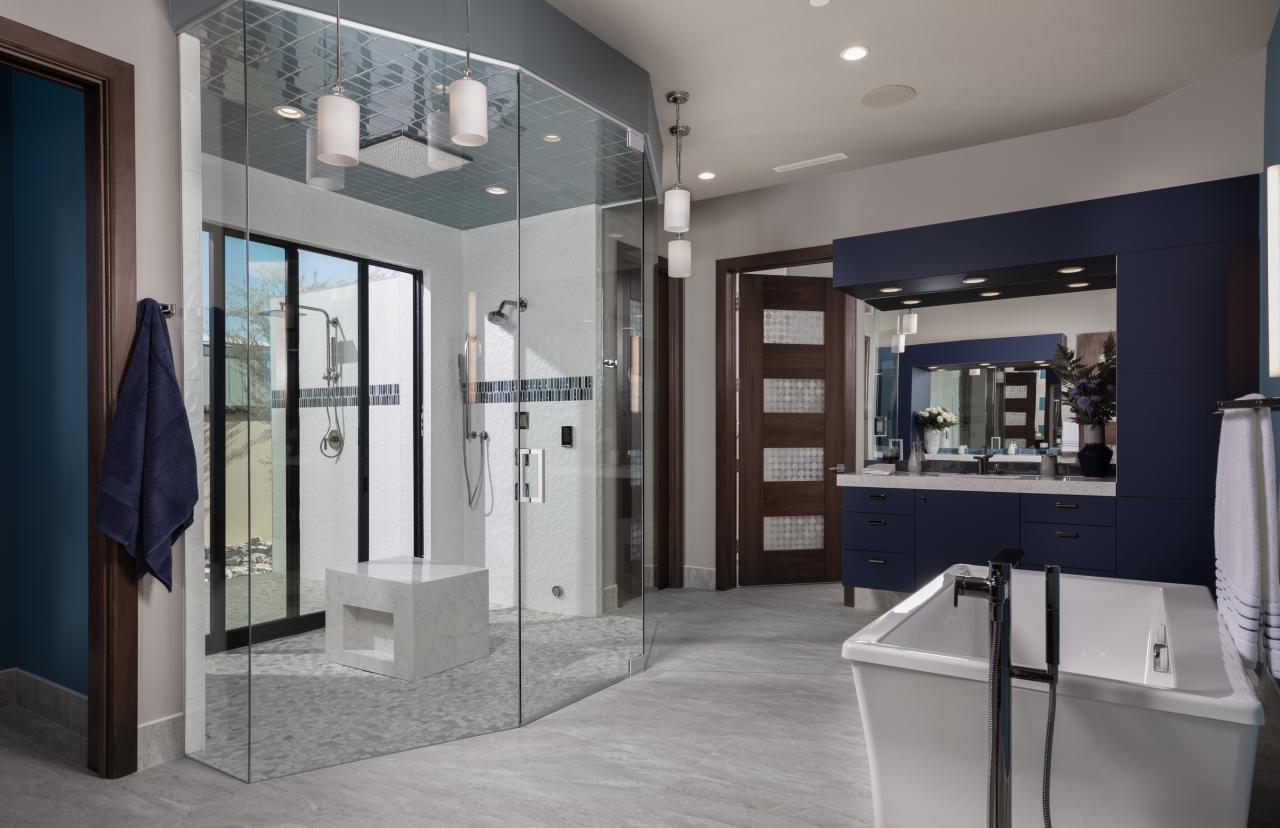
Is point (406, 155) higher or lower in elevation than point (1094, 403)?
higher

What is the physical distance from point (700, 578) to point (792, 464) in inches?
42.0

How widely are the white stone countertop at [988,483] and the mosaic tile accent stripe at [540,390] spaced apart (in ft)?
7.14

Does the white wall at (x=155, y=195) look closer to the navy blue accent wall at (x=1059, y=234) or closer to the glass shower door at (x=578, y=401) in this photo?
the glass shower door at (x=578, y=401)

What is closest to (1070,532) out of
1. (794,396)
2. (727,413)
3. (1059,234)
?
(1059,234)

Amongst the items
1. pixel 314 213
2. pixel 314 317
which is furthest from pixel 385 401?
pixel 314 213

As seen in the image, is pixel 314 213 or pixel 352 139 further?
pixel 314 213

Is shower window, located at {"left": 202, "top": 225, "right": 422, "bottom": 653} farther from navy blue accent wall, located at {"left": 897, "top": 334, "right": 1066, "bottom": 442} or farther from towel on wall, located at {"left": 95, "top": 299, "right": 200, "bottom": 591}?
navy blue accent wall, located at {"left": 897, "top": 334, "right": 1066, "bottom": 442}

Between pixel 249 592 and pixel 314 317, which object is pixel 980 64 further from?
pixel 249 592

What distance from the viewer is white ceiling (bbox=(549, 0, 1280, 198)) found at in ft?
10.3

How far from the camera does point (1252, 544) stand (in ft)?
6.52

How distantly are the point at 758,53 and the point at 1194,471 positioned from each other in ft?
9.35

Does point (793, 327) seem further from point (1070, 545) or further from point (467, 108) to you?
point (467, 108)

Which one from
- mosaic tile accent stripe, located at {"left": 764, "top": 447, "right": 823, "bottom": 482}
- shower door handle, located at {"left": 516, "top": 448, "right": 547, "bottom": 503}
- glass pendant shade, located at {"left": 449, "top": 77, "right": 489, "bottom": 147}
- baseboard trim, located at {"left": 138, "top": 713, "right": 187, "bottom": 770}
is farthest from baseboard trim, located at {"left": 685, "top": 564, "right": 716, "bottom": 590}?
glass pendant shade, located at {"left": 449, "top": 77, "right": 489, "bottom": 147}

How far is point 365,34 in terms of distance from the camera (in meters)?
2.47
